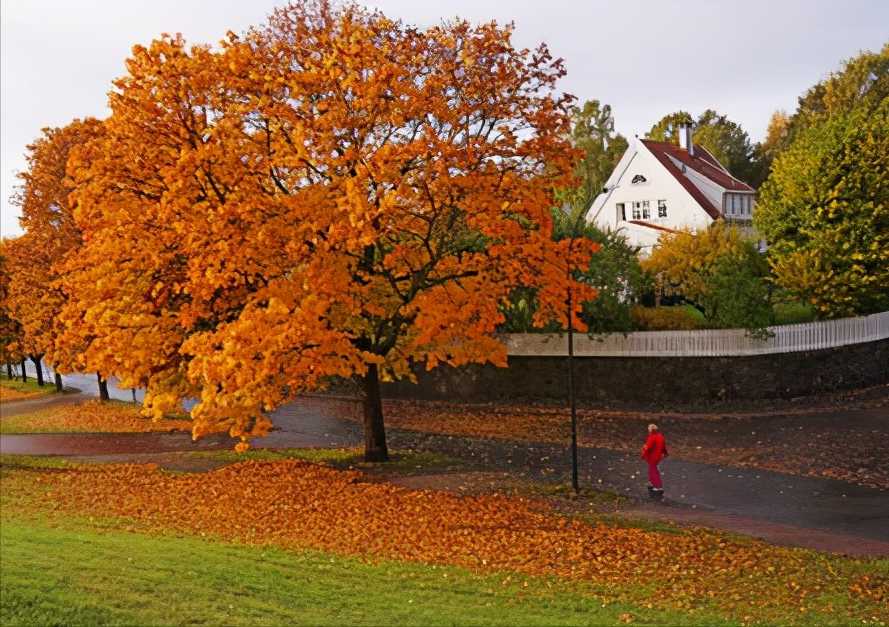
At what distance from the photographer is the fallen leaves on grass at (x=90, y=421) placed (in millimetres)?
28312

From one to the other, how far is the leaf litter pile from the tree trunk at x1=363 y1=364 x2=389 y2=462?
138cm

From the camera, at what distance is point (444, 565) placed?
473 inches

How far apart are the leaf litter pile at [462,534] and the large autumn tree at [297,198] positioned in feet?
6.86

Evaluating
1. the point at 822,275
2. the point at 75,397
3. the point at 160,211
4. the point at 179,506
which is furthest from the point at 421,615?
the point at 75,397

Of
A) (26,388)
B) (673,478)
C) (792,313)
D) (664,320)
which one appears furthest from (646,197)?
(26,388)

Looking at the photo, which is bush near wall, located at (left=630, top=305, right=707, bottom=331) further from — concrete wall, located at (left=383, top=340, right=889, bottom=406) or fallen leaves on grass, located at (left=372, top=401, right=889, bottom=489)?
fallen leaves on grass, located at (left=372, top=401, right=889, bottom=489)

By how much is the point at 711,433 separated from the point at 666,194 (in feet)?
88.9

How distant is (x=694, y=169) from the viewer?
49.7 meters

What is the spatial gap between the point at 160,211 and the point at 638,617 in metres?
12.0

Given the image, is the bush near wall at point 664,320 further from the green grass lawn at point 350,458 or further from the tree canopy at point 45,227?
the tree canopy at point 45,227

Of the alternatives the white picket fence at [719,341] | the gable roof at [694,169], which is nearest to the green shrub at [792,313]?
the white picket fence at [719,341]

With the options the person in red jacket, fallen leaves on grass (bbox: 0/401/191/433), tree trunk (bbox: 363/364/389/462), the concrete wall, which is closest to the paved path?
the person in red jacket

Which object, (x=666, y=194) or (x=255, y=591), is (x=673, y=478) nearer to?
(x=255, y=591)

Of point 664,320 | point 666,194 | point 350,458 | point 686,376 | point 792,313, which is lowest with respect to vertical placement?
point 350,458
